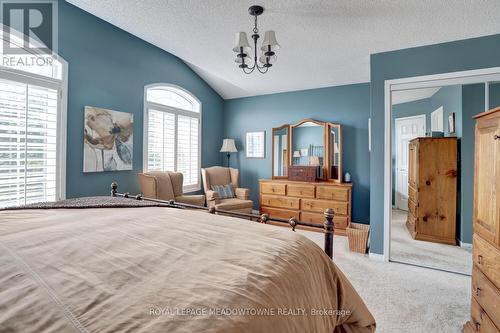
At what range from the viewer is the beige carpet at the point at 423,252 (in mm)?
2910

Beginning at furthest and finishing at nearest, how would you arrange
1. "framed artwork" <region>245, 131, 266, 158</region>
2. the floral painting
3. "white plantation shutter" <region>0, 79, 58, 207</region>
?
"framed artwork" <region>245, 131, 266, 158</region>, the floral painting, "white plantation shutter" <region>0, 79, 58, 207</region>

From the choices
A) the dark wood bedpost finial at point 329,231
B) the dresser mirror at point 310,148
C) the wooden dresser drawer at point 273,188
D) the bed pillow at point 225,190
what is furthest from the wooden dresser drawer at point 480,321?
the bed pillow at point 225,190

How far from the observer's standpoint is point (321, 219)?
4.36 metres

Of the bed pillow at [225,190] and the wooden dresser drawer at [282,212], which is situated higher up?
the bed pillow at [225,190]

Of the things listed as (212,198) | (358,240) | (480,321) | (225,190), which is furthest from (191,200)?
(480,321)

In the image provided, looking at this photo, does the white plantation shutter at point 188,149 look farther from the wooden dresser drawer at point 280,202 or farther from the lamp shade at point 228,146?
the wooden dresser drawer at point 280,202

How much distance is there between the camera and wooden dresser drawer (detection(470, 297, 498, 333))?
61.1 inches

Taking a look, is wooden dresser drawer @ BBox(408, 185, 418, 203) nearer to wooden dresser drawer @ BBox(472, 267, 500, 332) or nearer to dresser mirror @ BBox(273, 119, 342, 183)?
dresser mirror @ BBox(273, 119, 342, 183)

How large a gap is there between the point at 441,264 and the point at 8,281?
12.3ft

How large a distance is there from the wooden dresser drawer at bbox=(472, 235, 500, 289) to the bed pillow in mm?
3747

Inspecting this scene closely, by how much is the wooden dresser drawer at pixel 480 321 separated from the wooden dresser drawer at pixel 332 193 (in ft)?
7.99

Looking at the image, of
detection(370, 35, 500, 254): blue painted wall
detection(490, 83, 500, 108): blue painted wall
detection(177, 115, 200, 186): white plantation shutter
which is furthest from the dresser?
detection(490, 83, 500, 108): blue painted wall

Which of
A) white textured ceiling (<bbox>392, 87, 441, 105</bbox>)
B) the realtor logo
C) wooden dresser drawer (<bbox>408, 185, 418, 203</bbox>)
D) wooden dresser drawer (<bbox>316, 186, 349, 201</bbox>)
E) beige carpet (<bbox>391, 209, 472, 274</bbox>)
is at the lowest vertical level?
beige carpet (<bbox>391, 209, 472, 274</bbox>)

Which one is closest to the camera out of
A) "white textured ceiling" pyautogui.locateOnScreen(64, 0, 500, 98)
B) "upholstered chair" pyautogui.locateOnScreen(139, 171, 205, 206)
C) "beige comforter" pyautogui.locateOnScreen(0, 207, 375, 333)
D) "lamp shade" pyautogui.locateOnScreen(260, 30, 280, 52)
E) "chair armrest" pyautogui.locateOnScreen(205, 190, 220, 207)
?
"beige comforter" pyautogui.locateOnScreen(0, 207, 375, 333)
